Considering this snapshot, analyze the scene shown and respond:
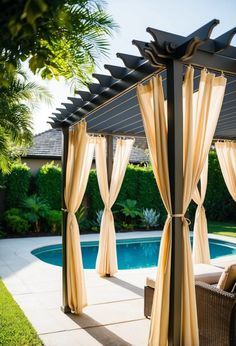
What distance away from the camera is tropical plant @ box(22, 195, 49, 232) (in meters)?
14.0

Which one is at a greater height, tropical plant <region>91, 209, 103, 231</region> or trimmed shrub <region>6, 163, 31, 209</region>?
trimmed shrub <region>6, 163, 31, 209</region>

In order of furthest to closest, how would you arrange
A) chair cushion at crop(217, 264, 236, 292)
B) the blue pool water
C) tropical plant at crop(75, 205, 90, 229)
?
tropical plant at crop(75, 205, 90, 229) → the blue pool water → chair cushion at crop(217, 264, 236, 292)

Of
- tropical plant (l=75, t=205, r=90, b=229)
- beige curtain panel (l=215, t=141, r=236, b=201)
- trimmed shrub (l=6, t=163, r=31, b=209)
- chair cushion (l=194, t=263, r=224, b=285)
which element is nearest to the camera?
chair cushion (l=194, t=263, r=224, b=285)

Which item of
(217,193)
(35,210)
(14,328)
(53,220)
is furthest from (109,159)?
(217,193)

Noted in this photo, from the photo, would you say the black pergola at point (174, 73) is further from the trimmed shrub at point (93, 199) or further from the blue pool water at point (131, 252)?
the trimmed shrub at point (93, 199)

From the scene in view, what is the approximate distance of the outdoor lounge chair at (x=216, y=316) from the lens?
385 centimetres

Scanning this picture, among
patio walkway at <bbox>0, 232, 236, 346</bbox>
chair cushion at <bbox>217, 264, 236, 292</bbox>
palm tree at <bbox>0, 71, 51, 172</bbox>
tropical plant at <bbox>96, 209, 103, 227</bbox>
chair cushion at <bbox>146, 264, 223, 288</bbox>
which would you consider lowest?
patio walkway at <bbox>0, 232, 236, 346</bbox>

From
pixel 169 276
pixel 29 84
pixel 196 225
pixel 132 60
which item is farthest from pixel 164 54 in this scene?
pixel 29 84

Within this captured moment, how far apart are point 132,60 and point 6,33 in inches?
100.0

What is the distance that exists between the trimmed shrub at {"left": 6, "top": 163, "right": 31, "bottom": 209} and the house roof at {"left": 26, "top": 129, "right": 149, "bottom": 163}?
212 centimetres

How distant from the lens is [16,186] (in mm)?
14469

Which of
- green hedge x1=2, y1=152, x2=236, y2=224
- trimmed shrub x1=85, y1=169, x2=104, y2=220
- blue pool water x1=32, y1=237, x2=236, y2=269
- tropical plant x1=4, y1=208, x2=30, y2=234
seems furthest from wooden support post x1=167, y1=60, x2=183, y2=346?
trimmed shrub x1=85, y1=169, x2=104, y2=220

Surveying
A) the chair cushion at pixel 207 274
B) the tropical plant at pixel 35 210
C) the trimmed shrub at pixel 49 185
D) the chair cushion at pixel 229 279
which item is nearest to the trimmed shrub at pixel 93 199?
the trimmed shrub at pixel 49 185

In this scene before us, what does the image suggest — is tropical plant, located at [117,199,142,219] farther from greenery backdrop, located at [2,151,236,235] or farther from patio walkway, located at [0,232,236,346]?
patio walkway, located at [0,232,236,346]
